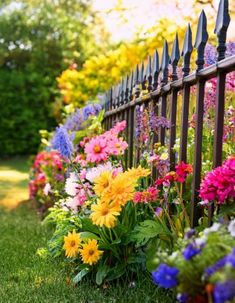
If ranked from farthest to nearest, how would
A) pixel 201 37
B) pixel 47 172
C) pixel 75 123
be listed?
pixel 47 172
pixel 75 123
pixel 201 37

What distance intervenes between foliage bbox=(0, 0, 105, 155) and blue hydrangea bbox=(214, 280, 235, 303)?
1546cm

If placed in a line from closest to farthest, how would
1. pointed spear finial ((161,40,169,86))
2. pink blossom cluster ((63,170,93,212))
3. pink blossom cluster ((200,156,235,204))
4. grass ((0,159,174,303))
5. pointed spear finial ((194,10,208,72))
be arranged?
pink blossom cluster ((200,156,235,204)) → pointed spear finial ((194,10,208,72)) → grass ((0,159,174,303)) → pointed spear finial ((161,40,169,86)) → pink blossom cluster ((63,170,93,212))

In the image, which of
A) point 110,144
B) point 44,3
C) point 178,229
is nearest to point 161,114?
point 110,144

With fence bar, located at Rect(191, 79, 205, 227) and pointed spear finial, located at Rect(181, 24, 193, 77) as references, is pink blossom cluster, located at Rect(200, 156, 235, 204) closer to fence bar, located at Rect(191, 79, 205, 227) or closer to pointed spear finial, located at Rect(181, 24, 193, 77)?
fence bar, located at Rect(191, 79, 205, 227)

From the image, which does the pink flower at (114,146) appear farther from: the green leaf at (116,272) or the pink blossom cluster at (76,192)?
the green leaf at (116,272)

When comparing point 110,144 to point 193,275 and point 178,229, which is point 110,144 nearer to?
point 178,229

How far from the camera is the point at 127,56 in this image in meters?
9.59

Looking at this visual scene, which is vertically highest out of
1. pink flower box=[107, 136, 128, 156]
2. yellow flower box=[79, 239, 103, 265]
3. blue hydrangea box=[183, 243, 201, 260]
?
pink flower box=[107, 136, 128, 156]

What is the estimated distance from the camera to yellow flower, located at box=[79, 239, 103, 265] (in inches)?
108

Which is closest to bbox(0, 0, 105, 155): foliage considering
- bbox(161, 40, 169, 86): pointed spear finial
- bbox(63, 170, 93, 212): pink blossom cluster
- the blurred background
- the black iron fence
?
the blurred background

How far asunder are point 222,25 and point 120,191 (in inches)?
34.1

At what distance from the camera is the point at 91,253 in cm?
277

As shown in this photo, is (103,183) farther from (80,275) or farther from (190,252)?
(190,252)

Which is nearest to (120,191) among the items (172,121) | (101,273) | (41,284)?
(101,273)
